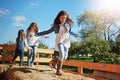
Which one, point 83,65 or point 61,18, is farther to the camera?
point 83,65

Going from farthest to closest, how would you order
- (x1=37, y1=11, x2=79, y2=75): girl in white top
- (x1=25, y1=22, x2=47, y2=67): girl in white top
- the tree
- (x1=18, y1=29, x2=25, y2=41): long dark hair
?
1. the tree
2. (x1=18, y1=29, x2=25, y2=41): long dark hair
3. (x1=25, y1=22, x2=47, y2=67): girl in white top
4. (x1=37, y1=11, x2=79, y2=75): girl in white top

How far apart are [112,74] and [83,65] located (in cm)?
124

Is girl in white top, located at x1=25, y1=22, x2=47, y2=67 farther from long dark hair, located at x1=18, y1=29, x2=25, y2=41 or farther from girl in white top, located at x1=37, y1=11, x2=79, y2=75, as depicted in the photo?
girl in white top, located at x1=37, y1=11, x2=79, y2=75

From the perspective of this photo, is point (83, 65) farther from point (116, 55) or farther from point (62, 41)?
point (116, 55)

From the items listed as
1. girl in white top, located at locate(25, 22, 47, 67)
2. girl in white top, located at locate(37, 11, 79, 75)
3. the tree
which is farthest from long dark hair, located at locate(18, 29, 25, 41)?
the tree

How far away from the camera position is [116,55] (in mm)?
25516

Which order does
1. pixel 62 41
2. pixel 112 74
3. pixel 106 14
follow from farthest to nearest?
pixel 106 14
pixel 112 74
pixel 62 41

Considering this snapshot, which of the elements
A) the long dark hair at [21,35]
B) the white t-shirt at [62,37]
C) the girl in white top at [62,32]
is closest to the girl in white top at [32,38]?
the long dark hair at [21,35]

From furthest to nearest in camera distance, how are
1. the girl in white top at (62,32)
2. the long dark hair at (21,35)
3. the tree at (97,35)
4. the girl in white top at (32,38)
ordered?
the tree at (97,35)
the long dark hair at (21,35)
the girl in white top at (32,38)
the girl in white top at (62,32)

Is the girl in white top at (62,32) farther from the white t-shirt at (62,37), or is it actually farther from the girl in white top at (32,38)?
the girl in white top at (32,38)

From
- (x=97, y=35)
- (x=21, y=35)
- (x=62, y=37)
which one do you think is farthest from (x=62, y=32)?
(x=97, y=35)

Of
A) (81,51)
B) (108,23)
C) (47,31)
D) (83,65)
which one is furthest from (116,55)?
(47,31)

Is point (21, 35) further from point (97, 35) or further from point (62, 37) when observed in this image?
point (97, 35)

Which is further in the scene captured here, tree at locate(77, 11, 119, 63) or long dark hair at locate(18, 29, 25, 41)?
tree at locate(77, 11, 119, 63)
